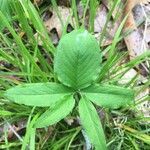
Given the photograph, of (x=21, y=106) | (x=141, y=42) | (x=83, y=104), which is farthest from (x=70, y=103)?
(x=141, y=42)

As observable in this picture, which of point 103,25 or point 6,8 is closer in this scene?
point 6,8

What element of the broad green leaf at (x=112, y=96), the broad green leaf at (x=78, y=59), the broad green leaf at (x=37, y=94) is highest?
the broad green leaf at (x=78, y=59)

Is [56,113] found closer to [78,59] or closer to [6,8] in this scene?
[78,59]

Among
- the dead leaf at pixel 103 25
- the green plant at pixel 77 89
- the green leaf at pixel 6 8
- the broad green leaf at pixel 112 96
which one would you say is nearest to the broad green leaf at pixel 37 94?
the green plant at pixel 77 89

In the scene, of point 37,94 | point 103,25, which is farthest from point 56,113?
point 103,25

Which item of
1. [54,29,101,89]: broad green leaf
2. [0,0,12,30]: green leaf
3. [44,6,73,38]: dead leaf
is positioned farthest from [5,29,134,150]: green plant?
[44,6,73,38]: dead leaf

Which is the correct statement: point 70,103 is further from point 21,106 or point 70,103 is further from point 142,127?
point 142,127

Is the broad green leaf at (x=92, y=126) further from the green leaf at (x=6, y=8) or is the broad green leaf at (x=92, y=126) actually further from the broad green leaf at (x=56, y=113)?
the green leaf at (x=6, y=8)

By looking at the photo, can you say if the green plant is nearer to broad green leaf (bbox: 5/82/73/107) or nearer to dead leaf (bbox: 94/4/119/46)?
broad green leaf (bbox: 5/82/73/107)
